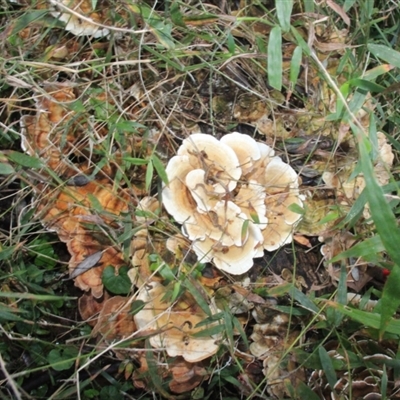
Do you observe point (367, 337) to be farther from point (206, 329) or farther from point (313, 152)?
point (313, 152)

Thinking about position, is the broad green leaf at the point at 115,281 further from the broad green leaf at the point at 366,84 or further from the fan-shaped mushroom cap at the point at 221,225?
the broad green leaf at the point at 366,84

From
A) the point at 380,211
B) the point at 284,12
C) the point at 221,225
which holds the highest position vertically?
the point at 284,12

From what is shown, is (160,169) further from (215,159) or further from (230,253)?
(230,253)

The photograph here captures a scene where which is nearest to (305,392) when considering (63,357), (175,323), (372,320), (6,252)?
(372,320)

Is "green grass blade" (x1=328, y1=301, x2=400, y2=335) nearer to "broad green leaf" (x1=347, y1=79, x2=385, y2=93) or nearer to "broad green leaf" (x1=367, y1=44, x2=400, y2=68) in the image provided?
"broad green leaf" (x1=347, y1=79, x2=385, y2=93)

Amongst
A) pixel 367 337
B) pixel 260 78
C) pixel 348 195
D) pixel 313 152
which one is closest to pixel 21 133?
pixel 260 78

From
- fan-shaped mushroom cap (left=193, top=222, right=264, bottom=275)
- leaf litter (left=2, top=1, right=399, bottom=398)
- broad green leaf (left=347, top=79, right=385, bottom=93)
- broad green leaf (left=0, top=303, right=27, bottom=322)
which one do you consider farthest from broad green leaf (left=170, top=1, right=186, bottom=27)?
broad green leaf (left=0, top=303, right=27, bottom=322)
